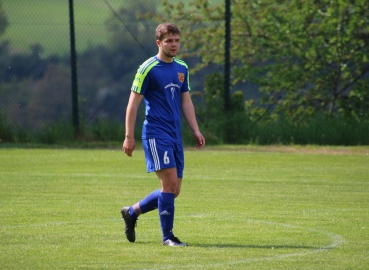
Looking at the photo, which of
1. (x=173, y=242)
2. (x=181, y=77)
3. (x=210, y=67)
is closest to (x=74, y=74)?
(x=210, y=67)

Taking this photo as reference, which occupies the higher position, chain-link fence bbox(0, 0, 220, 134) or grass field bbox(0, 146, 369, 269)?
chain-link fence bbox(0, 0, 220, 134)

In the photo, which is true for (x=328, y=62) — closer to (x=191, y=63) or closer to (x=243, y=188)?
(x=191, y=63)

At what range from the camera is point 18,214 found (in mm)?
9234

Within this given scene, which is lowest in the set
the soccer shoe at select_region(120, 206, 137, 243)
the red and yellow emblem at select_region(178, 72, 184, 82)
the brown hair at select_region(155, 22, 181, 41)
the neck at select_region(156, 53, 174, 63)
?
the soccer shoe at select_region(120, 206, 137, 243)

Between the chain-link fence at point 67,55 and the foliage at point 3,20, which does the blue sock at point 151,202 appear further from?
the foliage at point 3,20

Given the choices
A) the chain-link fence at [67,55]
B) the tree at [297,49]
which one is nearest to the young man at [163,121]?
the chain-link fence at [67,55]

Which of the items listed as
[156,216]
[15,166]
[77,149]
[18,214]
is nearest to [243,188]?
[156,216]

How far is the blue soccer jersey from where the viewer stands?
749 centimetres

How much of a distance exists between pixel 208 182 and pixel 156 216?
3245 mm

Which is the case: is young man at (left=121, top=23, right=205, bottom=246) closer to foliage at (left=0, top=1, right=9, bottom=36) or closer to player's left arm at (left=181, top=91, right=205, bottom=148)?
player's left arm at (left=181, top=91, right=205, bottom=148)

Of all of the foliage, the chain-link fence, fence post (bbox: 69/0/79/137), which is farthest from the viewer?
the foliage

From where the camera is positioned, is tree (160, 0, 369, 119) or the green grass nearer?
tree (160, 0, 369, 119)

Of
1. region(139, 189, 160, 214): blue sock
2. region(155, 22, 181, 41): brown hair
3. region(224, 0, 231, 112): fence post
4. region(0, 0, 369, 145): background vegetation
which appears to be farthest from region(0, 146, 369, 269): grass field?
region(224, 0, 231, 112): fence post

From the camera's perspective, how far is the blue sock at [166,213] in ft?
24.2
